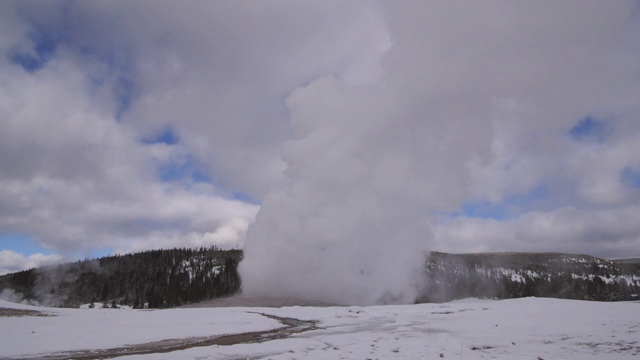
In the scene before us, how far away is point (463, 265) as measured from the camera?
168250mm

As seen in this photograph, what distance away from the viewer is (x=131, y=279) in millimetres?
138375

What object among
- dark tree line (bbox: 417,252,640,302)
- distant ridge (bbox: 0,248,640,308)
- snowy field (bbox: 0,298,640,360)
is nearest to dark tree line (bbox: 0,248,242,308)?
distant ridge (bbox: 0,248,640,308)

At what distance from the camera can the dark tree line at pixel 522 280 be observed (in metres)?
130

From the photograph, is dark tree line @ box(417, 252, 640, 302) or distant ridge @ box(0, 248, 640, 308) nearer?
distant ridge @ box(0, 248, 640, 308)

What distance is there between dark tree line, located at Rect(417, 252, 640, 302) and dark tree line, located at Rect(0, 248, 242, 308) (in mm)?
62526

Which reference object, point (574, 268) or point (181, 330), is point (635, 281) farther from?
point (181, 330)

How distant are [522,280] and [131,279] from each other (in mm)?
146119

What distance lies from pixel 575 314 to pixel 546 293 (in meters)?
152

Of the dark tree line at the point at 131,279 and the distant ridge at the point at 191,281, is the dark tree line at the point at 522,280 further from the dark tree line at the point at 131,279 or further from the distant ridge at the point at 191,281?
the dark tree line at the point at 131,279

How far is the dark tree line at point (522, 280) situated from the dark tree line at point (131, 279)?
62.5m

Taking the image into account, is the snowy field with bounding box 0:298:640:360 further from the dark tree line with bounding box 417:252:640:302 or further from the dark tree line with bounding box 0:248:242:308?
the dark tree line with bounding box 0:248:242:308

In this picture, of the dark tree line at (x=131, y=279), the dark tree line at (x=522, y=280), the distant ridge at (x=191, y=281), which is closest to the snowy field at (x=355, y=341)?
the distant ridge at (x=191, y=281)

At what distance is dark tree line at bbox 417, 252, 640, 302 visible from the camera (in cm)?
13012

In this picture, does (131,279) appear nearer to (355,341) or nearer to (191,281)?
(191,281)
